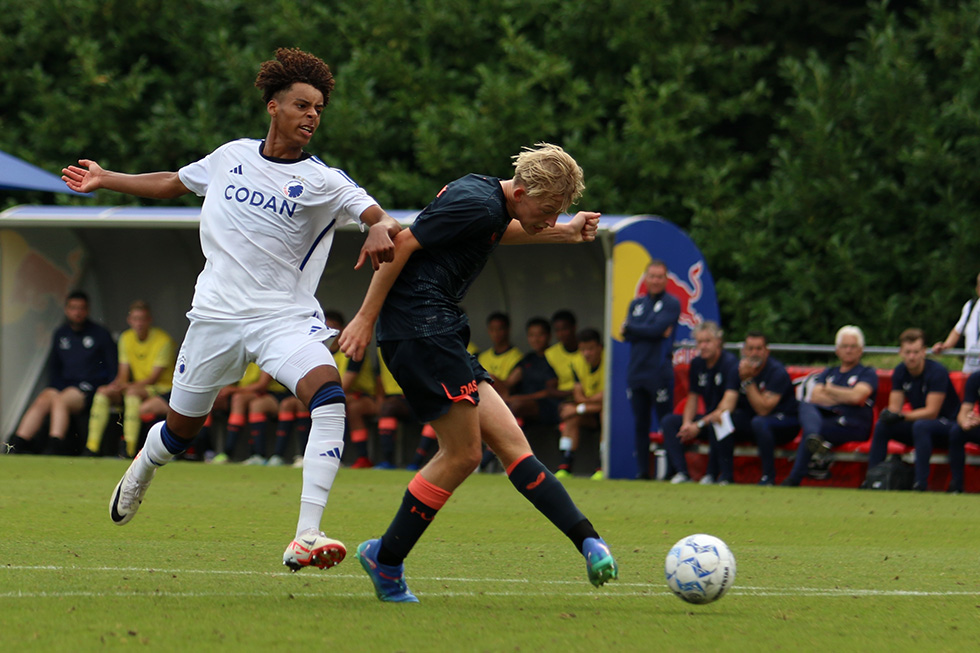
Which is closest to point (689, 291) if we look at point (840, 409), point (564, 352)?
point (564, 352)

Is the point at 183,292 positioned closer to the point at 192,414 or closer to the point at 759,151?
the point at 759,151

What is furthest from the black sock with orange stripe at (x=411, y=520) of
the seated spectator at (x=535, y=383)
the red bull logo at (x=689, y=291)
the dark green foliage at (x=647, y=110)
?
the dark green foliage at (x=647, y=110)

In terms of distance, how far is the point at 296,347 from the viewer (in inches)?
230

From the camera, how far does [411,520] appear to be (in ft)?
17.5

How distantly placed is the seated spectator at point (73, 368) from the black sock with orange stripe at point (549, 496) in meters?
11.4

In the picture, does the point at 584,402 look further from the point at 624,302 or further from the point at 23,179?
the point at 23,179

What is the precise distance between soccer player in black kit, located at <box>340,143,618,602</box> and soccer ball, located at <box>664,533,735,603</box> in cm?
31

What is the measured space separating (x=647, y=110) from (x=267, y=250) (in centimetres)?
1352

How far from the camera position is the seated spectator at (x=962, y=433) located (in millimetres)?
12156

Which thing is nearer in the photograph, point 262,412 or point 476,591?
point 476,591

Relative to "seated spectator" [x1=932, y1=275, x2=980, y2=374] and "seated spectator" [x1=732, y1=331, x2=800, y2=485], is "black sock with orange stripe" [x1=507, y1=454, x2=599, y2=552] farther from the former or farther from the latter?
"seated spectator" [x1=932, y1=275, x2=980, y2=374]

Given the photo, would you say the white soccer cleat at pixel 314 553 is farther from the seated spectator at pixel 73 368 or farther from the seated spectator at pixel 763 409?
the seated spectator at pixel 73 368

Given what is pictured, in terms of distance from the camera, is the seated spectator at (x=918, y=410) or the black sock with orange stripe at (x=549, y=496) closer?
the black sock with orange stripe at (x=549, y=496)

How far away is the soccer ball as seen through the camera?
5.09 metres
